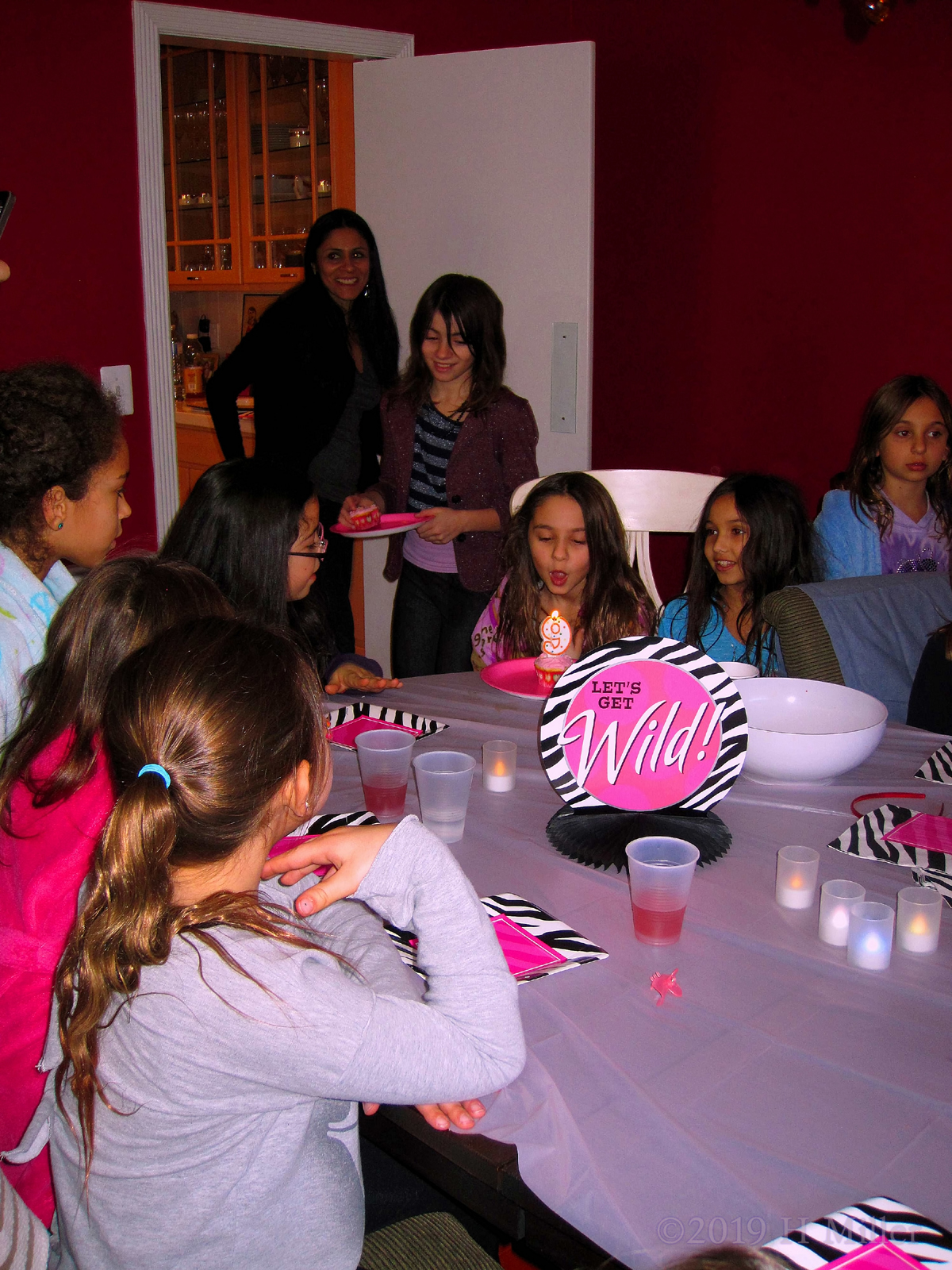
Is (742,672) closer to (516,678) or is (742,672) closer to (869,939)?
(516,678)

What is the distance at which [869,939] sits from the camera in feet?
3.63

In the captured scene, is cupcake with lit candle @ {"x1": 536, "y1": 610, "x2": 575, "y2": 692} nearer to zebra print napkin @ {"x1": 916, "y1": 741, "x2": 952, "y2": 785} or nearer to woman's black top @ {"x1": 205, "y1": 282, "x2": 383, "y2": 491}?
zebra print napkin @ {"x1": 916, "y1": 741, "x2": 952, "y2": 785}

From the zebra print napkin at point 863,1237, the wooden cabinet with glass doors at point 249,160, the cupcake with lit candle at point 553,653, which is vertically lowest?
the zebra print napkin at point 863,1237

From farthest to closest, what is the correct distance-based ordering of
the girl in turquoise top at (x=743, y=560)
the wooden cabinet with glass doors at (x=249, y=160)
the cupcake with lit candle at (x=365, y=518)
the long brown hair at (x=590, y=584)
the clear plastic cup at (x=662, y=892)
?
the wooden cabinet with glass doors at (x=249, y=160) → the cupcake with lit candle at (x=365, y=518) → the girl in turquoise top at (x=743, y=560) → the long brown hair at (x=590, y=584) → the clear plastic cup at (x=662, y=892)

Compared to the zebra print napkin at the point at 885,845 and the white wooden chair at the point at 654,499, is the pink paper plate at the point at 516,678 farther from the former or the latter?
the white wooden chair at the point at 654,499

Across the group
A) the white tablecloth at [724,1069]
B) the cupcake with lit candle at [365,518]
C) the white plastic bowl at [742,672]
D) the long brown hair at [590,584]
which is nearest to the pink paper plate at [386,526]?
the cupcake with lit candle at [365,518]

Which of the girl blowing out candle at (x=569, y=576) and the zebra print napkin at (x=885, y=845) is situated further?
the girl blowing out candle at (x=569, y=576)

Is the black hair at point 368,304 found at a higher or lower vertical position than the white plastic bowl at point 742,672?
higher

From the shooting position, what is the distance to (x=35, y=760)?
1.17 metres

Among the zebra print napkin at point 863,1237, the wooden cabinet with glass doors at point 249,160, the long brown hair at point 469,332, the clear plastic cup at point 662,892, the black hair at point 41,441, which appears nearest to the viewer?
the zebra print napkin at point 863,1237

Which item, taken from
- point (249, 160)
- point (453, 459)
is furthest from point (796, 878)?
point (249, 160)

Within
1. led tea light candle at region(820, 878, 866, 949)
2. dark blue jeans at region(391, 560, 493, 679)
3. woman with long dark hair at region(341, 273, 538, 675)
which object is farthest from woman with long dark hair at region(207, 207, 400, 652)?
led tea light candle at region(820, 878, 866, 949)

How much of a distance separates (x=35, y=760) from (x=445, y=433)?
1.95 m

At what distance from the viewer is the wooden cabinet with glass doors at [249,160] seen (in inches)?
171
